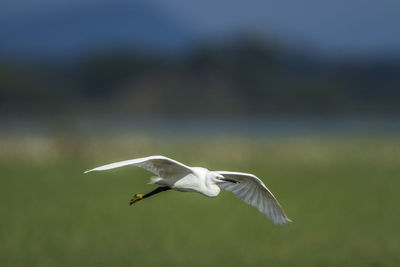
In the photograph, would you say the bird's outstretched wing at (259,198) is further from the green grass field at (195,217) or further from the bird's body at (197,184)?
the green grass field at (195,217)

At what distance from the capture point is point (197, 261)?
1203cm

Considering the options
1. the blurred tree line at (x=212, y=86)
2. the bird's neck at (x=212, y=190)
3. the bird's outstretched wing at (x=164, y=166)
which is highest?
the bird's outstretched wing at (x=164, y=166)

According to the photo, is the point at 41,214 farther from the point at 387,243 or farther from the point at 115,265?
the point at 387,243

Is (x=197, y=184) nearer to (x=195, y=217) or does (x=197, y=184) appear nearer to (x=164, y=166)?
(x=164, y=166)

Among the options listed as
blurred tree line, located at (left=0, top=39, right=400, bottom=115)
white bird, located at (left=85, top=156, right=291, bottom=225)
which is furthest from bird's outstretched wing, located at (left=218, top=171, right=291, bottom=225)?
blurred tree line, located at (left=0, top=39, right=400, bottom=115)

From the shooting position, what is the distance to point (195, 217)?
17469 mm

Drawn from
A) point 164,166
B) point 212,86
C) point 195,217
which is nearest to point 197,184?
point 164,166

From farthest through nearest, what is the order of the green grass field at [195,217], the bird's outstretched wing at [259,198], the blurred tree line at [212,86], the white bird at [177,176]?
the blurred tree line at [212,86], the green grass field at [195,217], the bird's outstretched wing at [259,198], the white bird at [177,176]

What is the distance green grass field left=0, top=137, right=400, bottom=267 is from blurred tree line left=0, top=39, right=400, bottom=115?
134ft

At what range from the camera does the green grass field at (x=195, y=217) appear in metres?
12.4

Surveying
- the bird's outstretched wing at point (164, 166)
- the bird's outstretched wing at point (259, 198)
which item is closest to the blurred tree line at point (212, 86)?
the bird's outstretched wing at point (259, 198)

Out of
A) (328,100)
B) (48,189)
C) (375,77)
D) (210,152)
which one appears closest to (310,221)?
(48,189)

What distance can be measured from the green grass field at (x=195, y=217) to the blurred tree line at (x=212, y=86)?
4080cm

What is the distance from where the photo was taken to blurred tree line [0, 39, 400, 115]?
7456 cm
